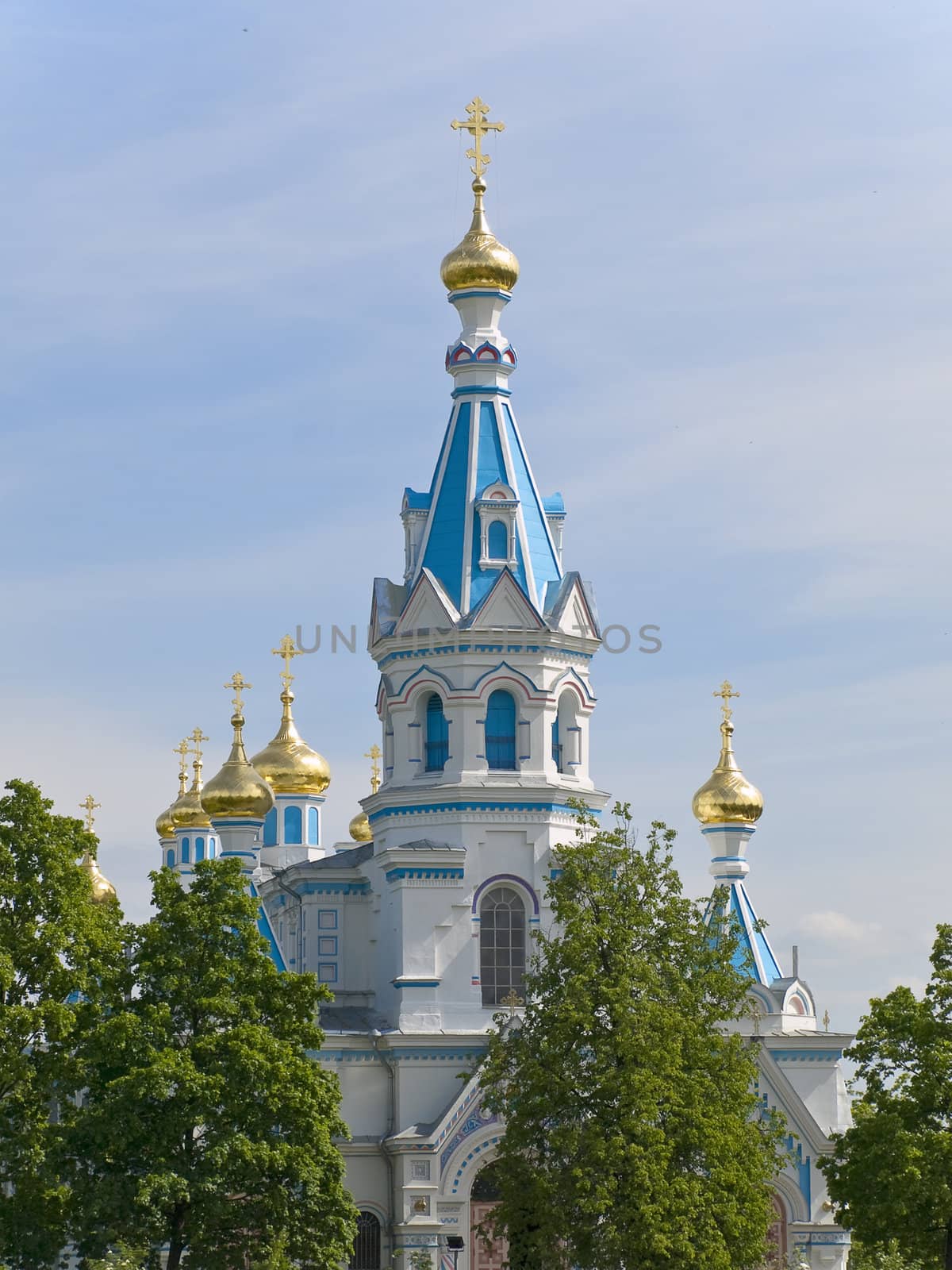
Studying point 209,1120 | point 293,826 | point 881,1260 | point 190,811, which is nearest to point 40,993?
point 209,1120

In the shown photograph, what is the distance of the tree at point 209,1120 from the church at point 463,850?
14.7ft

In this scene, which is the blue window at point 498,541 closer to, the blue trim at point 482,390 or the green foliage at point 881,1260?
the blue trim at point 482,390

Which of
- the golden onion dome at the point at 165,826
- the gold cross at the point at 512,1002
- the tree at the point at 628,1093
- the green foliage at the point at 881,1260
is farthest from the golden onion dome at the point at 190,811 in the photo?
the tree at the point at 628,1093

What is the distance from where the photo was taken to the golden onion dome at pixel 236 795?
38844 mm

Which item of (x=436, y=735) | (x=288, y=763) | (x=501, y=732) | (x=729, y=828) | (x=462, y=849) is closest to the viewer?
(x=462, y=849)

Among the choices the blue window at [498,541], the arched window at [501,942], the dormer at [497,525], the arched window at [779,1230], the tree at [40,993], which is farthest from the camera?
the blue window at [498,541]

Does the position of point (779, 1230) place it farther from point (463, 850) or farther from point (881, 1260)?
point (463, 850)

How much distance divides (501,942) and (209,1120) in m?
7.96

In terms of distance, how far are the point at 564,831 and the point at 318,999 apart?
736 cm

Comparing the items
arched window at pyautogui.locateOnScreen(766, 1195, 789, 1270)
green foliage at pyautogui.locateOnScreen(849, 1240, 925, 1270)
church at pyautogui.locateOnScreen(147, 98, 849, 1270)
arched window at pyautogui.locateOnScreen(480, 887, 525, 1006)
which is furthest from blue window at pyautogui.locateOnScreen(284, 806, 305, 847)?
green foliage at pyautogui.locateOnScreen(849, 1240, 925, 1270)

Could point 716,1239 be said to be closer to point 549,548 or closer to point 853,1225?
point 853,1225

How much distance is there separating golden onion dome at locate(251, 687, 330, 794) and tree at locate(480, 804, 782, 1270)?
54.6ft

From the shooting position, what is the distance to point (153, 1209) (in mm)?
28188

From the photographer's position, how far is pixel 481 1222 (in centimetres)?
3472
